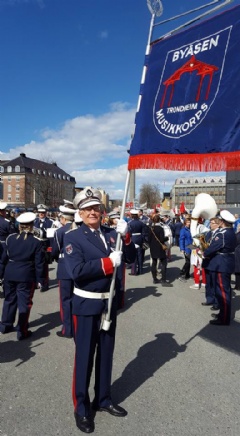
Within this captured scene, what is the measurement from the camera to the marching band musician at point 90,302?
2.88 metres

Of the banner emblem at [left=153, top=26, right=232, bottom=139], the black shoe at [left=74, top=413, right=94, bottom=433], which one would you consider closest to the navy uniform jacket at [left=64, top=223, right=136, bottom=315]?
the black shoe at [left=74, top=413, right=94, bottom=433]

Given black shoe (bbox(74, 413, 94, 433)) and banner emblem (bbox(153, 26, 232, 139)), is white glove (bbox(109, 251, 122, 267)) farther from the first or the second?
banner emblem (bbox(153, 26, 232, 139))

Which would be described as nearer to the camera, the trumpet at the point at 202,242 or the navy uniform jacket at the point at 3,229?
the trumpet at the point at 202,242

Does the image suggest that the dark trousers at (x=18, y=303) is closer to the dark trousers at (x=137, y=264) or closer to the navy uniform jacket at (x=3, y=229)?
the navy uniform jacket at (x=3, y=229)

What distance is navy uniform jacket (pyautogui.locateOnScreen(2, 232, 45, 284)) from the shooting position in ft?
16.5

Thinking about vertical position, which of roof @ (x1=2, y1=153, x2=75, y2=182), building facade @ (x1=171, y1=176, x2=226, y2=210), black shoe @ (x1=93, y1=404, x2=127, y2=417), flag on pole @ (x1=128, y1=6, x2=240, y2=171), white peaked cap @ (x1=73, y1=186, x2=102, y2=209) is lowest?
black shoe @ (x1=93, y1=404, x2=127, y2=417)

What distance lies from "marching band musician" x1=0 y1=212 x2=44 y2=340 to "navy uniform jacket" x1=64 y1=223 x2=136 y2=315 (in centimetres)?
226

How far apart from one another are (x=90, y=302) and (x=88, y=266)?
1.18ft

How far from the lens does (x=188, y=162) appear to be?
373 cm

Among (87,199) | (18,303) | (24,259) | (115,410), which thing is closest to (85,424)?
(115,410)

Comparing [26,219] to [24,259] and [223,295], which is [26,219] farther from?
[223,295]

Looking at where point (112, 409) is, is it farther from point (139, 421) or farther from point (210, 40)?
point (210, 40)

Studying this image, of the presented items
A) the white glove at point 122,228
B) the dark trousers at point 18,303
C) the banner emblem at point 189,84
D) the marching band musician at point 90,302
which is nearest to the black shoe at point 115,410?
the marching band musician at point 90,302

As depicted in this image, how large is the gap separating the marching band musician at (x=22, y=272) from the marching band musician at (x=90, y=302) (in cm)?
223
